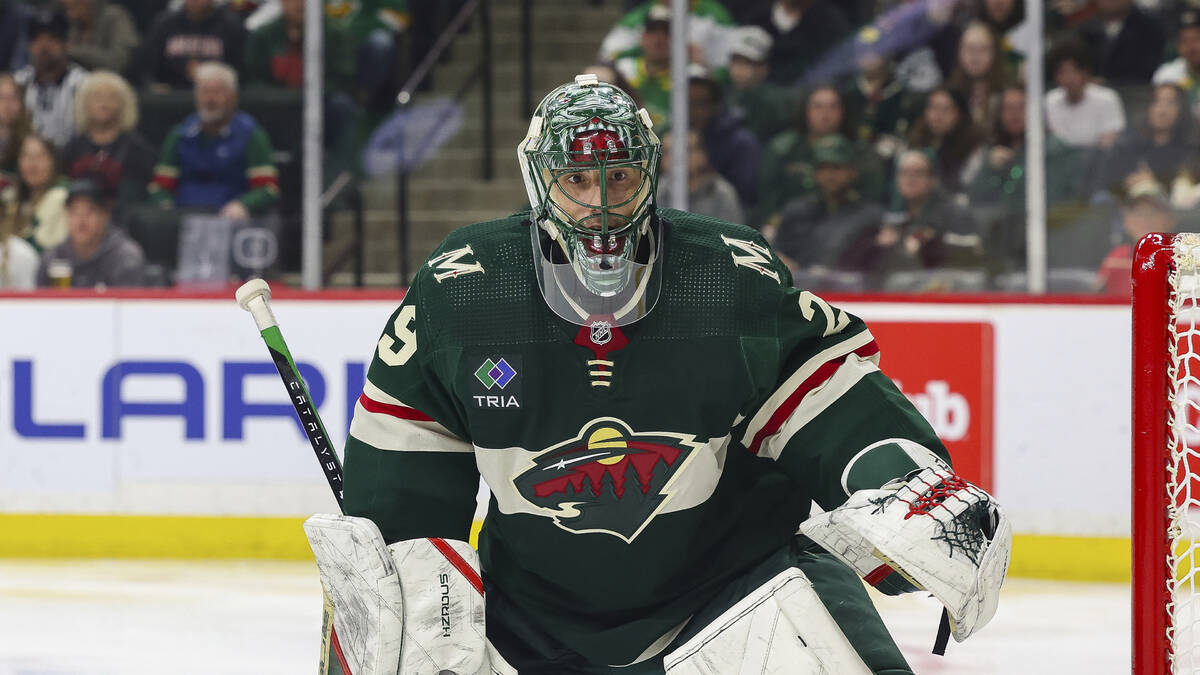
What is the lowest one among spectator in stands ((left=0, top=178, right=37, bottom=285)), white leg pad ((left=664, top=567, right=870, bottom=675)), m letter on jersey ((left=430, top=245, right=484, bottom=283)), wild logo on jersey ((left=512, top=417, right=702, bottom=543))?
white leg pad ((left=664, top=567, right=870, bottom=675))

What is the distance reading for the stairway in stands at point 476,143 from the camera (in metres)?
4.70

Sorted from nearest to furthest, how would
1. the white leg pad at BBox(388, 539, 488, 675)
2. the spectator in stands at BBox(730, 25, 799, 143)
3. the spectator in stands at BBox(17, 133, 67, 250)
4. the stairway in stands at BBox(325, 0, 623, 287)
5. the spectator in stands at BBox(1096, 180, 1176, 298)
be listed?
the white leg pad at BBox(388, 539, 488, 675)
the spectator in stands at BBox(1096, 180, 1176, 298)
the spectator in stands at BBox(730, 25, 799, 143)
the stairway in stands at BBox(325, 0, 623, 287)
the spectator in stands at BBox(17, 133, 67, 250)

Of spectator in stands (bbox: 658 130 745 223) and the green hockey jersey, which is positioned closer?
the green hockey jersey

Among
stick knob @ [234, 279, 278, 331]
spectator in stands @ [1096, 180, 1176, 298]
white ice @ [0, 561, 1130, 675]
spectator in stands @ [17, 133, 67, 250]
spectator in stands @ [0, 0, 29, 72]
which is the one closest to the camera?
stick knob @ [234, 279, 278, 331]

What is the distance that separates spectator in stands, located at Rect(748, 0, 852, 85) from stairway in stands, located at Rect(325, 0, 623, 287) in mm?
450

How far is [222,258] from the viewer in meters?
4.73

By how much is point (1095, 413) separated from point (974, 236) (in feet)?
1.86

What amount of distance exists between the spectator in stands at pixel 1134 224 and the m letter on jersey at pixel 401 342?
2926 mm

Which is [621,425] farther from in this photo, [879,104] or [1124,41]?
[1124,41]

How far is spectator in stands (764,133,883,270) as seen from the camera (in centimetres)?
452

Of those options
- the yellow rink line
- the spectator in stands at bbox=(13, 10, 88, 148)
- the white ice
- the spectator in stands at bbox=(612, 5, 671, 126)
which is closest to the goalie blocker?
the white ice

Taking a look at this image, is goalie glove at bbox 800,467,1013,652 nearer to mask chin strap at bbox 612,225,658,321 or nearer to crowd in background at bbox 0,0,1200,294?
mask chin strap at bbox 612,225,658,321

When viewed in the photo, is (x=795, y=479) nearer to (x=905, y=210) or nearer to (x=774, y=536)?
(x=774, y=536)

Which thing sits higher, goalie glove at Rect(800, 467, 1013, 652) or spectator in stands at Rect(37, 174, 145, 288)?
spectator in stands at Rect(37, 174, 145, 288)
